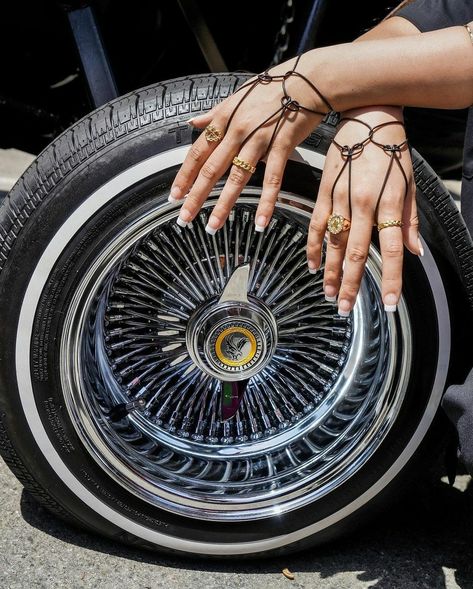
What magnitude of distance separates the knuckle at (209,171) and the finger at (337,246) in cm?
23

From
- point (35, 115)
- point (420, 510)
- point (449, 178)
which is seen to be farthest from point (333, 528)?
point (449, 178)

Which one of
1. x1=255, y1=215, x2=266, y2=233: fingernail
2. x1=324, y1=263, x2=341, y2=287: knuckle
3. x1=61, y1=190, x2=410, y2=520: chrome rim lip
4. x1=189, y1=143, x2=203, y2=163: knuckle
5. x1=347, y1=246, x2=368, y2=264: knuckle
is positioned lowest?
x1=61, y1=190, x2=410, y2=520: chrome rim lip

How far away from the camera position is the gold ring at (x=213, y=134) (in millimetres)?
1597

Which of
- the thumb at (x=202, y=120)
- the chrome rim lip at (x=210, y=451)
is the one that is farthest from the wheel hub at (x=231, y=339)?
the thumb at (x=202, y=120)

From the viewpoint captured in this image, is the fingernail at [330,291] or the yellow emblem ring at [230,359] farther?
the yellow emblem ring at [230,359]

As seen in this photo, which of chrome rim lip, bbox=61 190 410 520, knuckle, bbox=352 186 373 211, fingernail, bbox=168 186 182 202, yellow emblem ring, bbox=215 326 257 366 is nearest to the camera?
knuckle, bbox=352 186 373 211

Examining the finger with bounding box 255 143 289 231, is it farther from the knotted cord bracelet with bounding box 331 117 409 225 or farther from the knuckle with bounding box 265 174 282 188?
the knotted cord bracelet with bounding box 331 117 409 225

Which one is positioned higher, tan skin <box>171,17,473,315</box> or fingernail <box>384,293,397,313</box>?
tan skin <box>171,17,473,315</box>

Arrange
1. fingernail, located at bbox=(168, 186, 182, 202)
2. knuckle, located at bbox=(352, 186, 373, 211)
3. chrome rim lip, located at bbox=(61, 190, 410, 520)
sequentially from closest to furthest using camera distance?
knuckle, located at bbox=(352, 186, 373, 211), fingernail, located at bbox=(168, 186, 182, 202), chrome rim lip, located at bbox=(61, 190, 410, 520)

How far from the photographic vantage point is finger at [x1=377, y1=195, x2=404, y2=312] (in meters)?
1.55

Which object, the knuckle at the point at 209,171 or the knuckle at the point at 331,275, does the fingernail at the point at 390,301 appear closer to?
the knuckle at the point at 331,275

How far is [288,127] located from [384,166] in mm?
198

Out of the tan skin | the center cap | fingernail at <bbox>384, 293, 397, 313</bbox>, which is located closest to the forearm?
the tan skin

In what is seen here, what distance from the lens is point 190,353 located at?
1988mm
